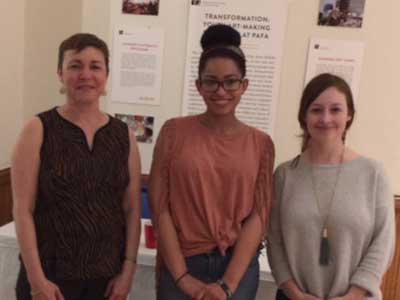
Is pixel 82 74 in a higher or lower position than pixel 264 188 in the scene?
higher

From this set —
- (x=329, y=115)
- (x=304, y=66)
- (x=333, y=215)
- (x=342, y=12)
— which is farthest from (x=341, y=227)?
(x=342, y=12)

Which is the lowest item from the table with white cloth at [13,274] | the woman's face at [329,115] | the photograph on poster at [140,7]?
the table with white cloth at [13,274]

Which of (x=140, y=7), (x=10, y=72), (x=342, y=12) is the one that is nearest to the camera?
(x=342, y=12)

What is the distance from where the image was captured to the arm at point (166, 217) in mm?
1312

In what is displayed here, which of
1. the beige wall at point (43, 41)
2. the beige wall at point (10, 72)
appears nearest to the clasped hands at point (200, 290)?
the beige wall at point (10, 72)

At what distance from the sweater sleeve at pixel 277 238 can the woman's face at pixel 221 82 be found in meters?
0.32

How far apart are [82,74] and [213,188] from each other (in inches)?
20.7

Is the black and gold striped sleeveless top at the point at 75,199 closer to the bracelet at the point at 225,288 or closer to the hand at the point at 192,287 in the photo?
the hand at the point at 192,287

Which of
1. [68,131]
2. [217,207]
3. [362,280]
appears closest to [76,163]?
[68,131]

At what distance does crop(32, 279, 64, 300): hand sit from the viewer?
1.27m

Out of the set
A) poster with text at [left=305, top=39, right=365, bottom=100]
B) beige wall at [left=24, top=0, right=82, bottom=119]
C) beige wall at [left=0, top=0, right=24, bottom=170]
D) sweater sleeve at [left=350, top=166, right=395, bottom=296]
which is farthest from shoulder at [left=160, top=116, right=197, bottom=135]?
beige wall at [left=24, top=0, right=82, bottom=119]

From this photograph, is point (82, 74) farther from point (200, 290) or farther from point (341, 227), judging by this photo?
point (341, 227)

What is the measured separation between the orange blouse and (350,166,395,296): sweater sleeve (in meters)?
0.32

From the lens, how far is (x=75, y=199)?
1.28 meters
